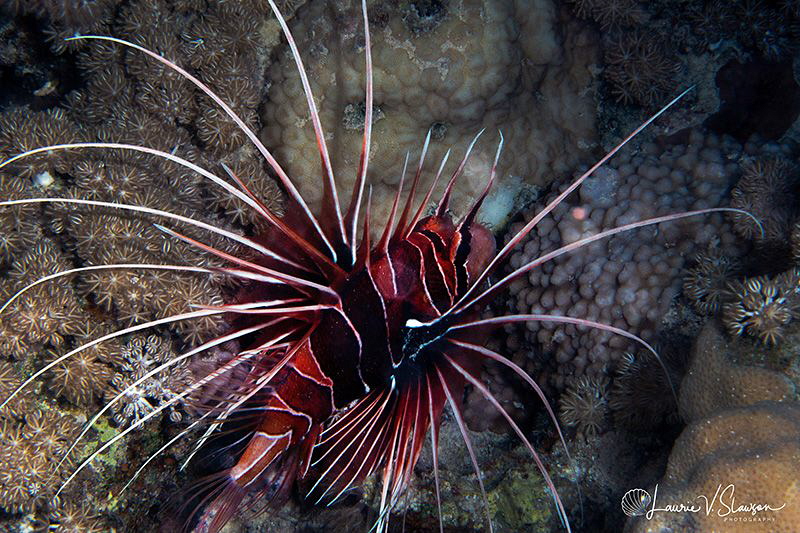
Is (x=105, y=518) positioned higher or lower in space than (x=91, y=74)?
lower

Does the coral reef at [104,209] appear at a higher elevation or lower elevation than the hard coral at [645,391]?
higher

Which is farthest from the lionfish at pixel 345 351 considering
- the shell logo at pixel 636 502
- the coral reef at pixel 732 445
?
the coral reef at pixel 732 445

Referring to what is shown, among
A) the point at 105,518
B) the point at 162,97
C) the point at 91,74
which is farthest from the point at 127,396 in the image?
the point at 91,74

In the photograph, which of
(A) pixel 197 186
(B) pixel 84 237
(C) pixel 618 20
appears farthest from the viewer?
(C) pixel 618 20

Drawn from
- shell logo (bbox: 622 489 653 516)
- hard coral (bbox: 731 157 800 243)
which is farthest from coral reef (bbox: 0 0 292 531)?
hard coral (bbox: 731 157 800 243)

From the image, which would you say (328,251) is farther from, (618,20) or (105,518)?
(618,20)

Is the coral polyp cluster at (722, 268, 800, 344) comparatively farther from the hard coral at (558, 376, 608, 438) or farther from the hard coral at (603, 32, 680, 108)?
the hard coral at (603, 32, 680, 108)

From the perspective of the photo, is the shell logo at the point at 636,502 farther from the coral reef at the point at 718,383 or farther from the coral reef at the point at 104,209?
the coral reef at the point at 104,209
